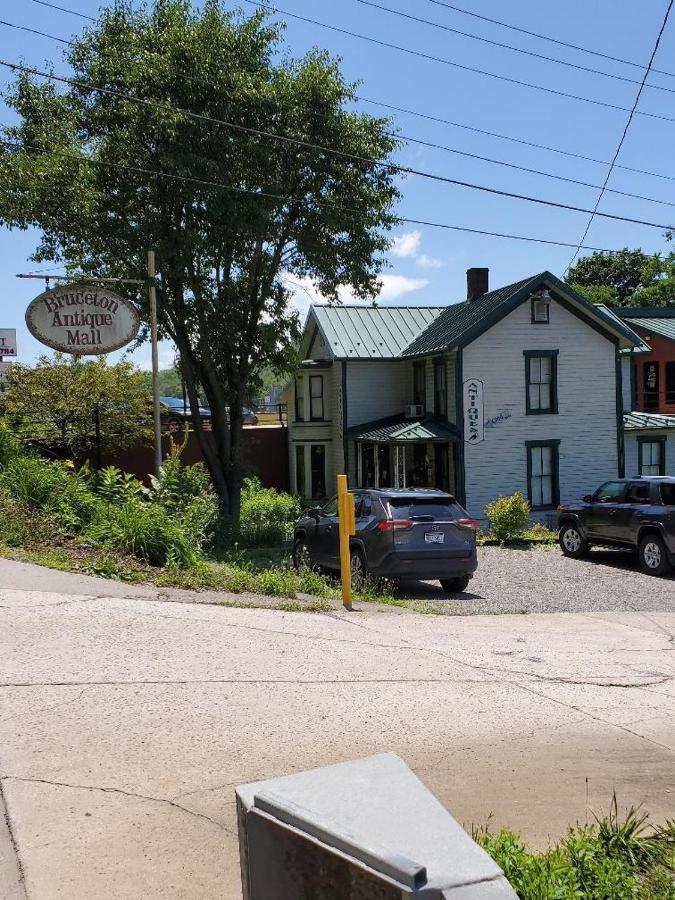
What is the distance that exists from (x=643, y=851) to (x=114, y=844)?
2.59 meters

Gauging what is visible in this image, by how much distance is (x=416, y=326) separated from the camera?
31.7 m

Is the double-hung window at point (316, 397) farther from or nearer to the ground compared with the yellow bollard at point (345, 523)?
farther from the ground

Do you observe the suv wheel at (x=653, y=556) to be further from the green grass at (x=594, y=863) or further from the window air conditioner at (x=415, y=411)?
the green grass at (x=594, y=863)

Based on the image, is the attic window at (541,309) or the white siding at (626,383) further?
the white siding at (626,383)

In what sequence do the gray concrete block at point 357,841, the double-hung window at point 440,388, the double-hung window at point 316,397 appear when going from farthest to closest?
the double-hung window at point 316,397 → the double-hung window at point 440,388 → the gray concrete block at point 357,841

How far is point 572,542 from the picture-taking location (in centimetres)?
1934

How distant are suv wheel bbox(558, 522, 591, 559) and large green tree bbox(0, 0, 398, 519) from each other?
8.53 metres

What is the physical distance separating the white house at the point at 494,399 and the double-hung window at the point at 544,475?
0.03m

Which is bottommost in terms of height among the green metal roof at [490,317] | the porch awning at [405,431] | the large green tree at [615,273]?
the porch awning at [405,431]

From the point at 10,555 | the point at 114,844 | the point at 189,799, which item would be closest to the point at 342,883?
the point at 114,844

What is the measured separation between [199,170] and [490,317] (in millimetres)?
10229

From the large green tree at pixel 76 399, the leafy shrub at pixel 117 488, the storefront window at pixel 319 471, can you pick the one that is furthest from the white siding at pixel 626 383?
the leafy shrub at pixel 117 488

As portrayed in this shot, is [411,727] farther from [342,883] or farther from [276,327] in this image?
[276,327]

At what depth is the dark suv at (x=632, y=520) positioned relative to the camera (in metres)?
16.4
